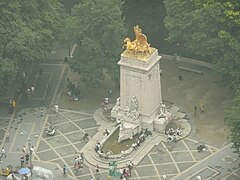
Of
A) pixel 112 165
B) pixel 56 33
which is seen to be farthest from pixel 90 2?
pixel 112 165

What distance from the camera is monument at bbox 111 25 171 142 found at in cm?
8156

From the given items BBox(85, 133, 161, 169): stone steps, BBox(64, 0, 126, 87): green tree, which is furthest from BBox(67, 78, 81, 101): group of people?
BBox(85, 133, 161, 169): stone steps

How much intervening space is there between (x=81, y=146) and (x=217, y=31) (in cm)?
2169

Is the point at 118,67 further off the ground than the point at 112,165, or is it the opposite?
the point at 118,67

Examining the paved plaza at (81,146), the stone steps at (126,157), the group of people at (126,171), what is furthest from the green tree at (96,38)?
the group of people at (126,171)

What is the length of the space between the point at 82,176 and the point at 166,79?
2394cm

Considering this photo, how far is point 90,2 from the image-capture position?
89188 millimetres

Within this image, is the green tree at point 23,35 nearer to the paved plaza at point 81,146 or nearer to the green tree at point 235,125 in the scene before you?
the paved plaza at point 81,146

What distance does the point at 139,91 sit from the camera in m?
82.8

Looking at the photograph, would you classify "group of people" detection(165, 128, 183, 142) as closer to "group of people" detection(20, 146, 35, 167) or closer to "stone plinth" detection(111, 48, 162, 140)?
"stone plinth" detection(111, 48, 162, 140)

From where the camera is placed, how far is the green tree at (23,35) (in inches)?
3330

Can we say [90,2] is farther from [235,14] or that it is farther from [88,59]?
[235,14]

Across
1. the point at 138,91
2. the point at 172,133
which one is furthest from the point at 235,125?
the point at 138,91

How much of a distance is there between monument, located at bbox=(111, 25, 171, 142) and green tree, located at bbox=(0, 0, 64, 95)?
1134 centimetres
